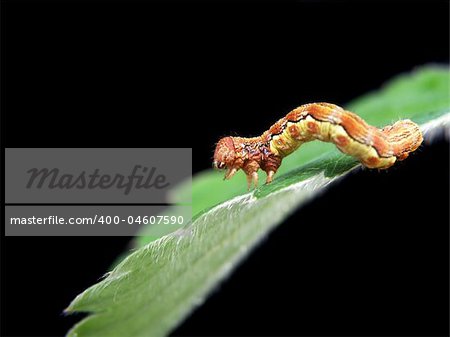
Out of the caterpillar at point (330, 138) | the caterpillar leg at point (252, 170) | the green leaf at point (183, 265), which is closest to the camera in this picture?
the green leaf at point (183, 265)

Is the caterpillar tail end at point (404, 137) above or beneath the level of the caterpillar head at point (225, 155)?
beneath

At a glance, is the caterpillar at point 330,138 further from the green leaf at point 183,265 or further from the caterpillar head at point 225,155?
the green leaf at point 183,265

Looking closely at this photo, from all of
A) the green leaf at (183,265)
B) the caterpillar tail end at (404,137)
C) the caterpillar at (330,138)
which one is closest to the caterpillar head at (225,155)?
the caterpillar at (330,138)

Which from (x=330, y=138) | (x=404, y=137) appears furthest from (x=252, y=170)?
(x=404, y=137)

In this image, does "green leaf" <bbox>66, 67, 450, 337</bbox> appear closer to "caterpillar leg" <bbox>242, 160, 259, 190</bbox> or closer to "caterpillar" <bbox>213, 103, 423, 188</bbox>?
"caterpillar" <bbox>213, 103, 423, 188</bbox>

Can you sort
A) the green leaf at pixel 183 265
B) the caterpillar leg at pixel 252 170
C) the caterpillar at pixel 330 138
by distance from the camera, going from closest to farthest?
the green leaf at pixel 183 265
the caterpillar at pixel 330 138
the caterpillar leg at pixel 252 170

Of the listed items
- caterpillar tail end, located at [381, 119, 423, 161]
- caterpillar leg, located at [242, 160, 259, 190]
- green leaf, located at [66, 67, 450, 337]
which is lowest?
green leaf, located at [66, 67, 450, 337]

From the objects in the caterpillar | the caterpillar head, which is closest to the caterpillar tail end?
the caterpillar
